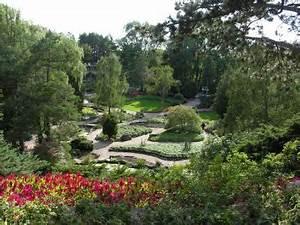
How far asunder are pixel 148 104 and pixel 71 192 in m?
54.8

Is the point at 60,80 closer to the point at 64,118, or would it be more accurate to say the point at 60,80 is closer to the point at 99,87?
the point at 64,118

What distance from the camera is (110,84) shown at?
4500 cm

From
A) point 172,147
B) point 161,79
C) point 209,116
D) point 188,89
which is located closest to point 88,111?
point 161,79

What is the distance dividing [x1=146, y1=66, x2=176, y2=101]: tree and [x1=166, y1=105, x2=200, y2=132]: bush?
58.3 feet

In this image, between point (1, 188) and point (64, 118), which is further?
point (64, 118)

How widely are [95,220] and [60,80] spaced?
2348cm

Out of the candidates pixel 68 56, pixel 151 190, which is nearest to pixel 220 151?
pixel 151 190

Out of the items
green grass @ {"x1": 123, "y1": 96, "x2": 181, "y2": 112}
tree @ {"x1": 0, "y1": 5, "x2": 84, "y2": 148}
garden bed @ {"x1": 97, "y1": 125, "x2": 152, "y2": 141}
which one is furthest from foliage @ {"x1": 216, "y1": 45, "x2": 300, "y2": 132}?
green grass @ {"x1": 123, "y1": 96, "x2": 181, "y2": 112}

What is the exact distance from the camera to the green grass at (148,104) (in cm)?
5906

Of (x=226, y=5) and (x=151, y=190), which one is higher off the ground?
(x=226, y=5)

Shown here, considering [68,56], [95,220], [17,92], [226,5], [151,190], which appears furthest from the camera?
[68,56]

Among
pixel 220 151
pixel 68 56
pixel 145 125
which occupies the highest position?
pixel 68 56

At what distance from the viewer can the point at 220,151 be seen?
43.7ft

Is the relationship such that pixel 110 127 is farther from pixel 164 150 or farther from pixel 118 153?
pixel 164 150
